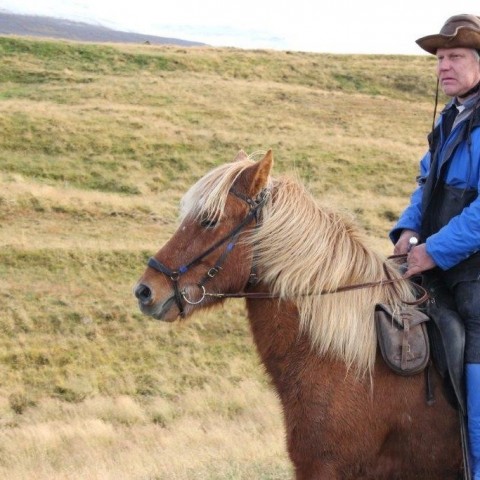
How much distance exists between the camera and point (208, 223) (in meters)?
3.93

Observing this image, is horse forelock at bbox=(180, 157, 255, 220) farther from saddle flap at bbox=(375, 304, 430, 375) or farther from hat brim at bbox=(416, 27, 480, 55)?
hat brim at bbox=(416, 27, 480, 55)

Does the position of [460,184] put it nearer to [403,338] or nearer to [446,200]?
[446,200]

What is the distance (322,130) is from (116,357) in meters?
25.9

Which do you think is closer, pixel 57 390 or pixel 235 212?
pixel 235 212

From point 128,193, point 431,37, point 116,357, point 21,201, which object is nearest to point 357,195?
point 128,193

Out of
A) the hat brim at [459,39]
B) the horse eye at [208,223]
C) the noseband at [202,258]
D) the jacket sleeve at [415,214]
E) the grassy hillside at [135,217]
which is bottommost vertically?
the grassy hillside at [135,217]

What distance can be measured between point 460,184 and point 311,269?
3.43 ft

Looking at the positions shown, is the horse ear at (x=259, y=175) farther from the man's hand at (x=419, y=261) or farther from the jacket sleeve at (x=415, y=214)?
the jacket sleeve at (x=415, y=214)

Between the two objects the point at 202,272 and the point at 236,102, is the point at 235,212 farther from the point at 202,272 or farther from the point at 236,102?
the point at 236,102

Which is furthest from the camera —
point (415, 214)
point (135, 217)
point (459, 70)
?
point (135, 217)

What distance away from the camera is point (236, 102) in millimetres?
40062

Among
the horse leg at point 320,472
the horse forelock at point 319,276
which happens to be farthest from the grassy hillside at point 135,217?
the horse leg at point 320,472

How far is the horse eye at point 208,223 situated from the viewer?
392 cm

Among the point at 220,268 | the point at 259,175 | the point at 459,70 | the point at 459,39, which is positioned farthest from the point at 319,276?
the point at 459,39
